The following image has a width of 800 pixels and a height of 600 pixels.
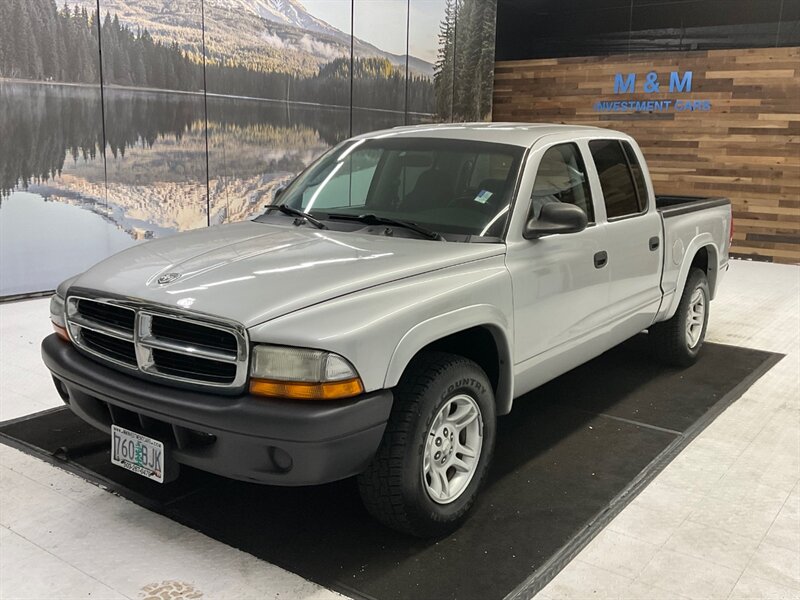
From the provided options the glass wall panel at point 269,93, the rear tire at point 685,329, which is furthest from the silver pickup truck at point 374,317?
the glass wall panel at point 269,93

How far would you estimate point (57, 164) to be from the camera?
7516 mm

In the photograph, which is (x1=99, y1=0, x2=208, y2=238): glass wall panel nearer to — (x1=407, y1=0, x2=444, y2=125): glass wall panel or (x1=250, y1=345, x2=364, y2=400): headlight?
(x1=407, y1=0, x2=444, y2=125): glass wall panel

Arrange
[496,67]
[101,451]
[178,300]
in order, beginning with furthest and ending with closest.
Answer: [496,67]
[101,451]
[178,300]

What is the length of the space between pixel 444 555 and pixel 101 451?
1.90 metres

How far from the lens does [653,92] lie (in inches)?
461

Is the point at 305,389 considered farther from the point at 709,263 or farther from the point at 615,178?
the point at 709,263

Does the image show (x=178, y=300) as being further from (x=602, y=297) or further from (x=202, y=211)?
(x=202, y=211)

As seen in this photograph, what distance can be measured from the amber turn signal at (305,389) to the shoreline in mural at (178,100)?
571cm

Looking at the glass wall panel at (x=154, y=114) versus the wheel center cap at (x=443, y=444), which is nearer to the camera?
the wheel center cap at (x=443, y=444)

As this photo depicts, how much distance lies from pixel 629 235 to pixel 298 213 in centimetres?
187

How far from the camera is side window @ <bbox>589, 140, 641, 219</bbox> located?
4199mm

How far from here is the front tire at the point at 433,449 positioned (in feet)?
9.01

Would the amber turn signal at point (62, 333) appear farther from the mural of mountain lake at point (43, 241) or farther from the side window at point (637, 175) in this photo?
the mural of mountain lake at point (43, 241)

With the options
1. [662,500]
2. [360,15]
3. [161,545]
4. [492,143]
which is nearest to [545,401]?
[662,500]
